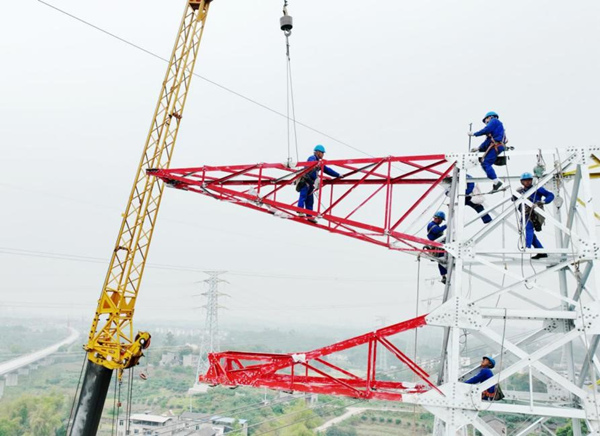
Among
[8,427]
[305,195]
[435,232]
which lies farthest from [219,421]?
[305,195]

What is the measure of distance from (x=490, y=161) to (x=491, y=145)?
441mm

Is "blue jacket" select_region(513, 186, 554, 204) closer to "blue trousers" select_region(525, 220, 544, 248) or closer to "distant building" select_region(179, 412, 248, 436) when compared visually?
"blue trousers" select_region(525, 220, 544, 248)

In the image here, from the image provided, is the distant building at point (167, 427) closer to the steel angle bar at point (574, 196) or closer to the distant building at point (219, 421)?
the distant building at point (219, 421)

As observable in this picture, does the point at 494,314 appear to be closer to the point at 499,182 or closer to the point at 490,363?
the point at 490,363

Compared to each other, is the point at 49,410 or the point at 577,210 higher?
the point at 577,210

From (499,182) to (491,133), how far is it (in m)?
1.35

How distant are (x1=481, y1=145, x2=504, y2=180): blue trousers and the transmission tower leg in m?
16.2

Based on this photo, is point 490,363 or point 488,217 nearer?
point 490,363

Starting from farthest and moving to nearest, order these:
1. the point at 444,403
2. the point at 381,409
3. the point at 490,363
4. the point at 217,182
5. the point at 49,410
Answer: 1. the point at 381,409
2. the point at 49,410
3. the point at 217,182
4. the point at 490,363
5. the point at 444,403

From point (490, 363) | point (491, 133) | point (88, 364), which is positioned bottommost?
point (88, 364)

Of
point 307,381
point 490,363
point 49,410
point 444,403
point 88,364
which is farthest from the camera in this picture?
point 49,410

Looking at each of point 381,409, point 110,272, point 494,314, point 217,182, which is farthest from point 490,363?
point 381,409

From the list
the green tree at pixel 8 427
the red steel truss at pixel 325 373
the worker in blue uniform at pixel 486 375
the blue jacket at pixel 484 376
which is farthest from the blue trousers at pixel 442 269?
the green tree at pixel 8 427

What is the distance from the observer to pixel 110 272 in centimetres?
2081
